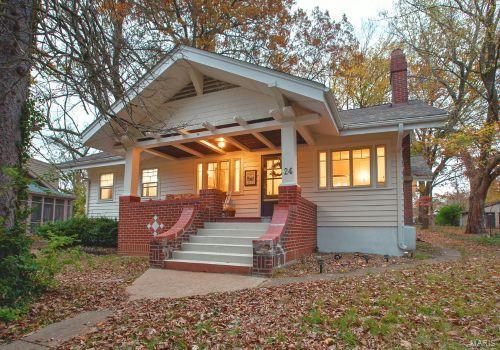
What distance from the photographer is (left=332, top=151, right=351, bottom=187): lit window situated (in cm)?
1058

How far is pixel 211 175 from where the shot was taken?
12.6m

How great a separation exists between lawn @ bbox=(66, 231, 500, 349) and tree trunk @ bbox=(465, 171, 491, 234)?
1345 cm

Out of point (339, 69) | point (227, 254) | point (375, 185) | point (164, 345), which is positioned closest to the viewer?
point (164, 345)

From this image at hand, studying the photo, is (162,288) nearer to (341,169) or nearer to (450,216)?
(341,169)

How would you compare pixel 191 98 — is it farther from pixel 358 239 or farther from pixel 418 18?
pixel 418 18

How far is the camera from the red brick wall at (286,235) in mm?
6938

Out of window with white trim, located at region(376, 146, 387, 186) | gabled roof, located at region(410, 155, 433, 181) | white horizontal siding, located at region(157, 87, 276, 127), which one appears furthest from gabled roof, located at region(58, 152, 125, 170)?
gabled roof, located at region(410, 155, 433, 181)

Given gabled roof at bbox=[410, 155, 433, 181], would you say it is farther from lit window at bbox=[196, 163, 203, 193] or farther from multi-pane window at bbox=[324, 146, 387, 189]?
lit window at bbox=[196, 163, 203, 193]

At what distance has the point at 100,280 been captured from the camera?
23.2 ft

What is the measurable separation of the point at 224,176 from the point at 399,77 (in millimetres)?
7083

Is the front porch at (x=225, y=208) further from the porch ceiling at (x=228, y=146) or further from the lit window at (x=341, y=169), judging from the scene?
the lit window at (x=341, y=169)

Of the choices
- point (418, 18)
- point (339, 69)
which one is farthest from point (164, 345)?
point (339, 69)

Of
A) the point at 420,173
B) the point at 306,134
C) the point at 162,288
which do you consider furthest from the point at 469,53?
the point at 162,288

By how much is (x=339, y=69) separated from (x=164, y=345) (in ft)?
70.9
